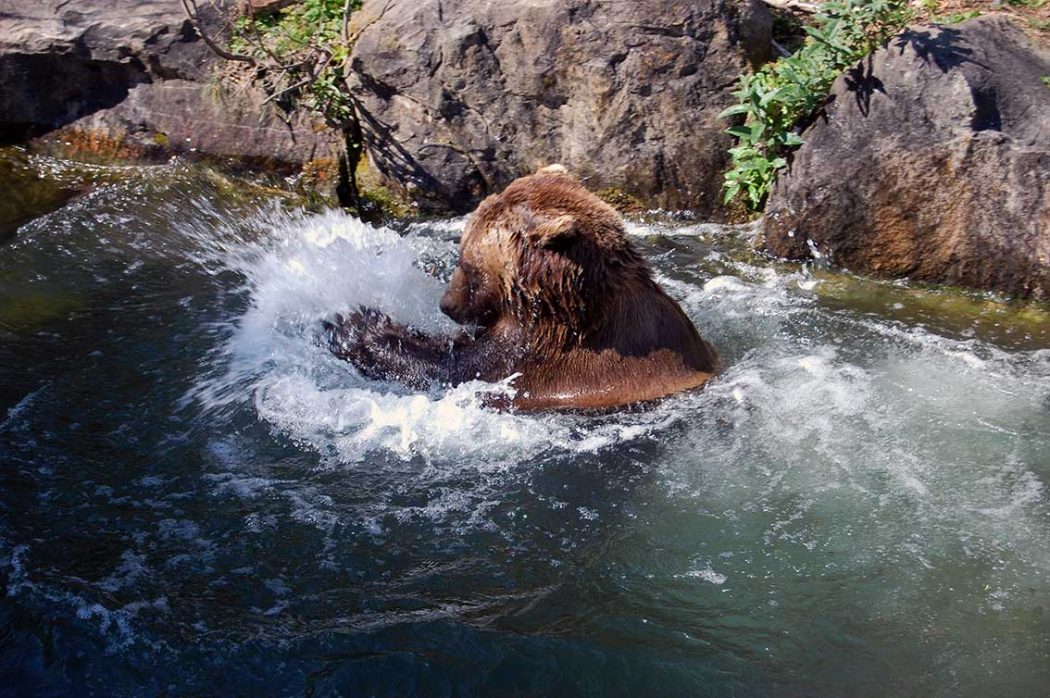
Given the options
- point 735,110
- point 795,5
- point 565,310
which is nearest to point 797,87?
point 735,110

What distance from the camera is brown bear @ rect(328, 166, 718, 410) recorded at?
5.33 m

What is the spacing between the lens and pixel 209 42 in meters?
8.85

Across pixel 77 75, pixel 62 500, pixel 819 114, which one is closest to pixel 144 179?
pixel 77 75

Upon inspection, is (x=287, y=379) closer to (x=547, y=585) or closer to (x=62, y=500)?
(x=62, y=500)

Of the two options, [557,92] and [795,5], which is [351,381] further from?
[795,5]

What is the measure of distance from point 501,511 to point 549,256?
137 centimetres

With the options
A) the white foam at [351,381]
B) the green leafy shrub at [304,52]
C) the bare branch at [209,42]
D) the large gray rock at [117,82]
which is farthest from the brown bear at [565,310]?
the large gray rock at [117,82]

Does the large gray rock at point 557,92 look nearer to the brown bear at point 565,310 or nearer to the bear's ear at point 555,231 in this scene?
the brown bear at point 565,310

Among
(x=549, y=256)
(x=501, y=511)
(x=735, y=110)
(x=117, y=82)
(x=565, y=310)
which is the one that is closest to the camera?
(x=501, y=511)

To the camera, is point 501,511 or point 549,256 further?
point 549,256

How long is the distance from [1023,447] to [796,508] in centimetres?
143

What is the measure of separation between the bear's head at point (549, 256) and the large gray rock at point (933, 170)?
283 centimetres

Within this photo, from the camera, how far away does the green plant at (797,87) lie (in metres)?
7.98

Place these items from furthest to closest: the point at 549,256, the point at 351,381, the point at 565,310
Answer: the point at 351,381, the point at 565,310, the point at 549,256
